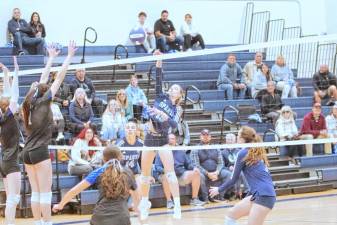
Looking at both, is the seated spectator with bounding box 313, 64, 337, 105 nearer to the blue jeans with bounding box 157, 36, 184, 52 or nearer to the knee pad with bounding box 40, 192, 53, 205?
the blue jeans with bounding box 157, 36, 184, 52

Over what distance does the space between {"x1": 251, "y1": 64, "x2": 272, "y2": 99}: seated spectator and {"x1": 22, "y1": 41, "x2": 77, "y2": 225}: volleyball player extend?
997 cm

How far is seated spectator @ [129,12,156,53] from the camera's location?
69.7 feet

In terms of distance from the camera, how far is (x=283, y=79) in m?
20.8

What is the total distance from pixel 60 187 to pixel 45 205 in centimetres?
480

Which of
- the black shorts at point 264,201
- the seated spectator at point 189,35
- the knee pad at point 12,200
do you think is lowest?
the knee pad at point 12,200

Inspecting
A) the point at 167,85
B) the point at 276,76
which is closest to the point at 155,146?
the point at 167,85

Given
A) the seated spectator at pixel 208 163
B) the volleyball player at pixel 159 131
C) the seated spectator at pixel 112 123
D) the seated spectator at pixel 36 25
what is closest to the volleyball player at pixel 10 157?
the volleyball player at pixel 159 131

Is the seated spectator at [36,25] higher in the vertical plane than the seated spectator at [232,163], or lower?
higher

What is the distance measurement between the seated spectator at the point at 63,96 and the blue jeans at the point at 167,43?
513 cm

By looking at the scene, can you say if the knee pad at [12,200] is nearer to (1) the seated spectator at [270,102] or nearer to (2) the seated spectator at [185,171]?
(2) the seated spectator at [185,171]

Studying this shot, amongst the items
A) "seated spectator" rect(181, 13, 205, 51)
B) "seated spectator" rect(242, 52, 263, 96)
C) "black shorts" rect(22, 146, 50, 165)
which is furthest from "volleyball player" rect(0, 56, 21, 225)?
"seated spectator" rect(181, 13, 205, 51)

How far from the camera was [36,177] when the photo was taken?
10164 mm

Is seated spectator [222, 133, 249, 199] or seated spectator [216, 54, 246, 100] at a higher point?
seated spectator [216, 54, 246, 100]

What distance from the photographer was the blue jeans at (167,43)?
845 inches
